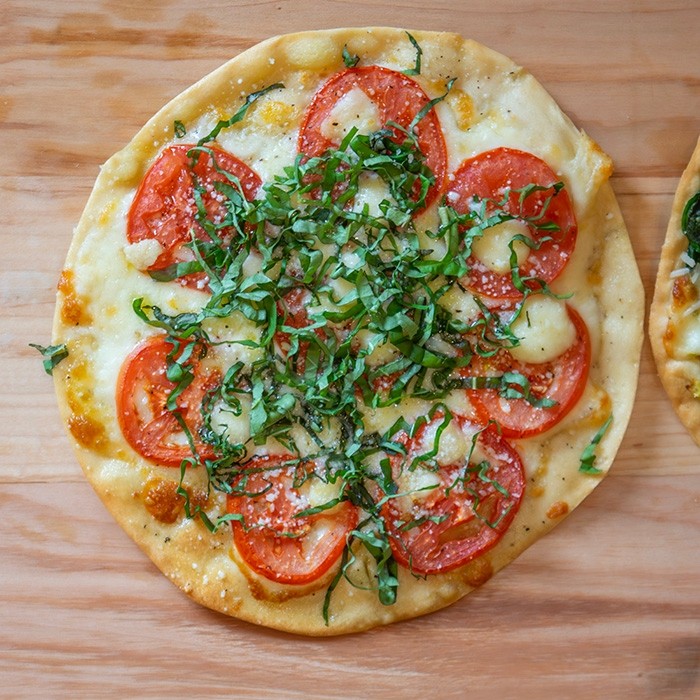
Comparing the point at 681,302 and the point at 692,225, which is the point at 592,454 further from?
the point at 692,225

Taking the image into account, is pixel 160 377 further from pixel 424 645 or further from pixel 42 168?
pixel 424 645

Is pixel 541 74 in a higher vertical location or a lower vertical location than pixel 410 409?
higher

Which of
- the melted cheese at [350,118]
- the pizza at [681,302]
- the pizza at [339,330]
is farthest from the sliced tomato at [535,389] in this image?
the melted cheese at [350,118]

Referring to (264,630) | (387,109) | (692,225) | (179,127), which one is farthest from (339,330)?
(692,225)

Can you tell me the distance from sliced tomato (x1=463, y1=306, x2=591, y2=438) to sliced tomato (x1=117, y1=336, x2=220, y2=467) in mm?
711

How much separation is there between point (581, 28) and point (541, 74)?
174mm

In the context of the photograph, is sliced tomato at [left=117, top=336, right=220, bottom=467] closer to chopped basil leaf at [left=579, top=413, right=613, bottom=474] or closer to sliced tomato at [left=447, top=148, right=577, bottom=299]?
sliced tomato at [left=447, top=148, right=577, bottom=299]

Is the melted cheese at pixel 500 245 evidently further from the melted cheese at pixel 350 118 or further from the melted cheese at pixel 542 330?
the melted cheese at pixel 350 118

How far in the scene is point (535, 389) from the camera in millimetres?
2521

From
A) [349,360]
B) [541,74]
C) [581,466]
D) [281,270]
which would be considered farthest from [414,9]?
[581,466]

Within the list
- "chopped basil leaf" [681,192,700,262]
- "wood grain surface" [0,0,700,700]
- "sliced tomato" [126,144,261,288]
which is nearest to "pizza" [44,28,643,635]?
"sliced tomato" [126,144,261,288]

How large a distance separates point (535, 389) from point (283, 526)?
2.48ft

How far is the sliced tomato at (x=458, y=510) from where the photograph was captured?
8.20ft

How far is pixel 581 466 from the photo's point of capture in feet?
8.47
